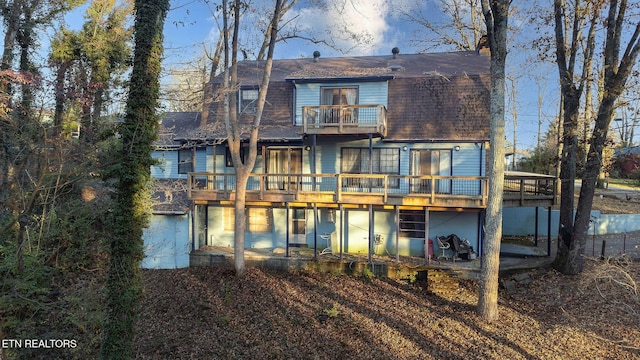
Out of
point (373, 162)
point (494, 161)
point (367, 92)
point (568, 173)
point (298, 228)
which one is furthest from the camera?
point (298, 228)

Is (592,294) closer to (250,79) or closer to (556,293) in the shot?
(556,293)

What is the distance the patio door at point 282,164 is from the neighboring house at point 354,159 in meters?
0.05

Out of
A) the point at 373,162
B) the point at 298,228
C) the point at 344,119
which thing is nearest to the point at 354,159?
the point at 373,162

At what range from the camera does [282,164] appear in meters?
15.5

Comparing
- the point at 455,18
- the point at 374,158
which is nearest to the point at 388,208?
the point at 374,158

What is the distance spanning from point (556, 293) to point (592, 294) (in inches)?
36.6

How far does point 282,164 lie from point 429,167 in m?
6.56

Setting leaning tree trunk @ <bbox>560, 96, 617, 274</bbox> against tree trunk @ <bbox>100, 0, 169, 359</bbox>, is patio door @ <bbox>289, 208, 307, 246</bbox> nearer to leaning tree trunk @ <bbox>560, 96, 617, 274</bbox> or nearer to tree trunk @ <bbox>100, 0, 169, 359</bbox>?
tree trunk @ <bbox>100, 0, 169, 359</bbox>

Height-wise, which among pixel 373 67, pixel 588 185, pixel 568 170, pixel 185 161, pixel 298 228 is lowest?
pixel 298 228

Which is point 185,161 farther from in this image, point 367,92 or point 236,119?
point 367,92

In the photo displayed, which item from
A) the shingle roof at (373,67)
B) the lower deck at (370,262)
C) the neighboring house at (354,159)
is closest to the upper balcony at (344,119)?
the neighboring house at (354,159)

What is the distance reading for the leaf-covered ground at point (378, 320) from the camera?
8086 mm

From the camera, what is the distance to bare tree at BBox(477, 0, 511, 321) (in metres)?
9.33

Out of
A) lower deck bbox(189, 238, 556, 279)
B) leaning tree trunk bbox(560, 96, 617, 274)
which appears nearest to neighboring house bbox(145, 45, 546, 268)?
lower deck bbox(189, 238, 556, 279)
